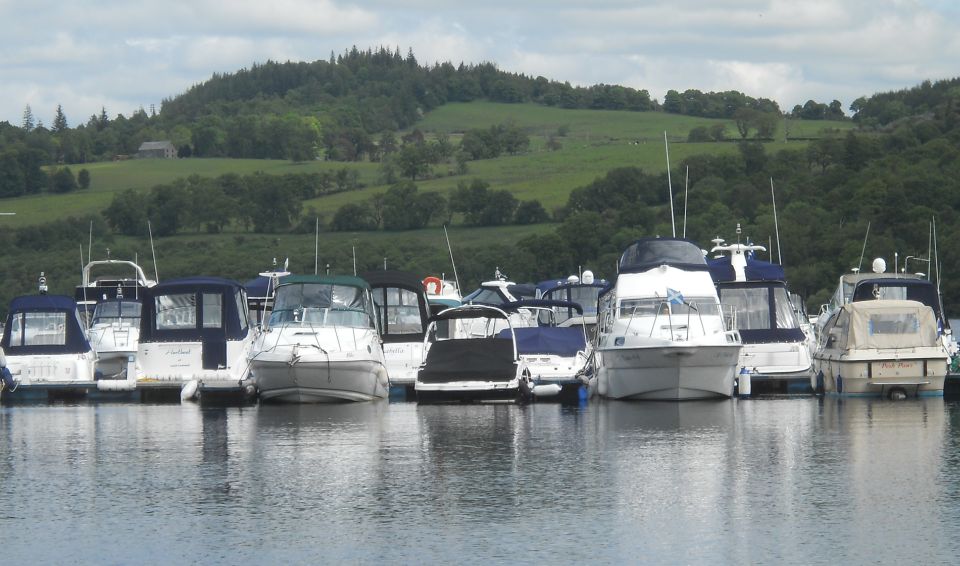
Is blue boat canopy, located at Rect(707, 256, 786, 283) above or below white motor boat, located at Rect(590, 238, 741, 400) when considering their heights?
above

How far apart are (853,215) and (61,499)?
342 ft

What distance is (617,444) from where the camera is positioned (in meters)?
29.2

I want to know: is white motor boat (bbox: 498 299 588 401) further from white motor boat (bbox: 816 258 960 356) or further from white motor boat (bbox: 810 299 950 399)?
white motor boat (bbox: 810 299 950 399)

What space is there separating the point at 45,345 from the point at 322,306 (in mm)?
9208

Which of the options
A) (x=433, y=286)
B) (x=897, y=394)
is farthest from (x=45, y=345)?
(x=897, y=394)

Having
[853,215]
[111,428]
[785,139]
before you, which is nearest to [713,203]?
[853,215]

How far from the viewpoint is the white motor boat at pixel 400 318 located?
4322cm

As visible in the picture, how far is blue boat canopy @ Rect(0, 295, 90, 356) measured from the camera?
43.4 metres

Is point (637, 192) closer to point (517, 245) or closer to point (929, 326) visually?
point (517, 245)

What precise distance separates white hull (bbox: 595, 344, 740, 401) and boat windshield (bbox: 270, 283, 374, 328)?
636cm

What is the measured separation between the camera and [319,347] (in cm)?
3766

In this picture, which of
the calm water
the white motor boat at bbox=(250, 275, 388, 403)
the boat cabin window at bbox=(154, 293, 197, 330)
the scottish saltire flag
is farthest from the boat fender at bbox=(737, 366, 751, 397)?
the boat cabin window at bbox=(154, 293, 197, 330)

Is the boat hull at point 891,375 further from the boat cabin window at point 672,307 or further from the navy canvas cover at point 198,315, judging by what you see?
the navy canvas cover at point 198,315

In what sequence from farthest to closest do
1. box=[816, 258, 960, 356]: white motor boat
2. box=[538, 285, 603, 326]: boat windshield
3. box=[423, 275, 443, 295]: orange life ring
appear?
box=[423, 275, 443, 295]: orange life ring, box=[538, 285, 603, 326]: boat windshield, box=[816, 258, 960, 356]: white motor boat
